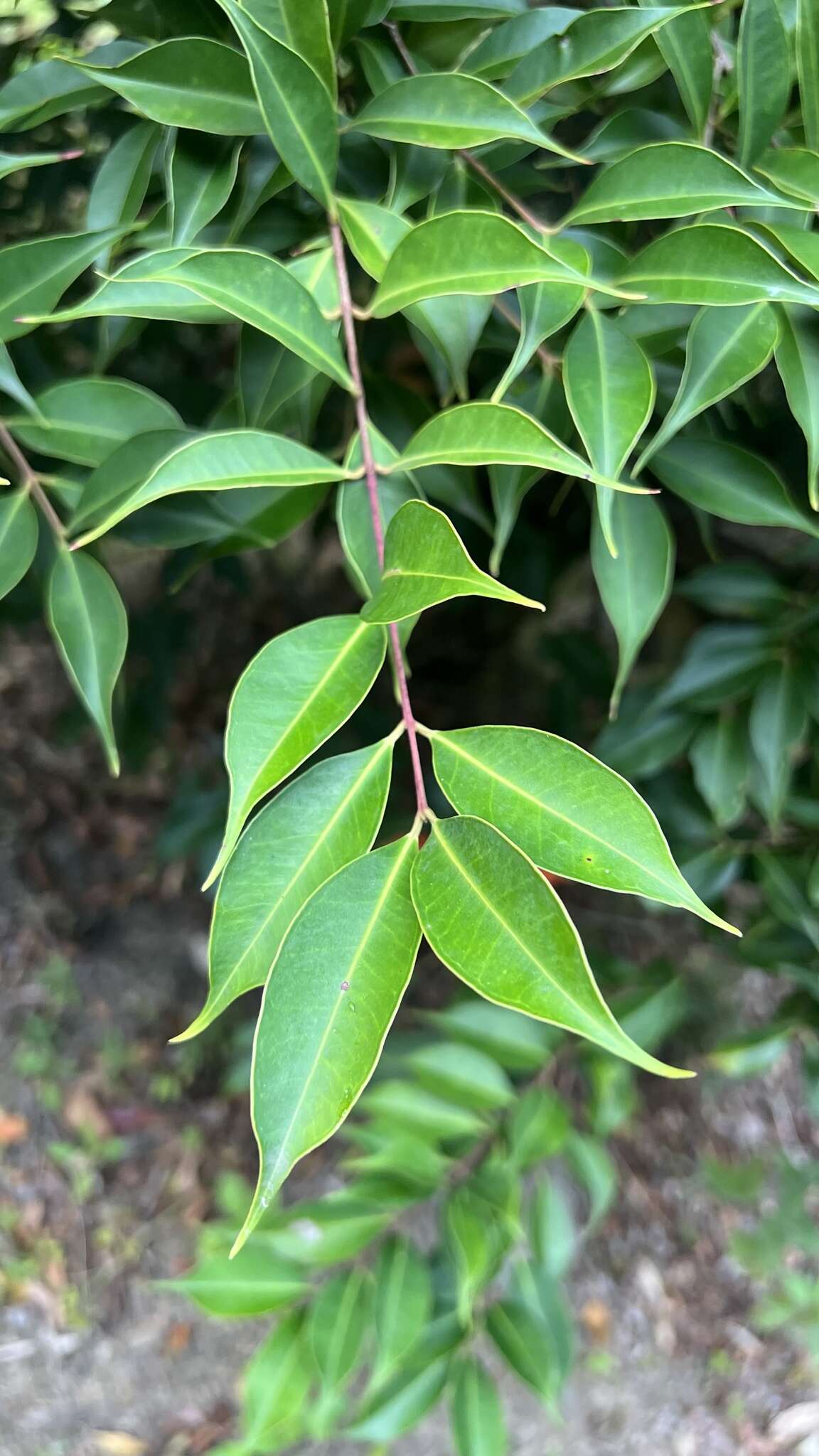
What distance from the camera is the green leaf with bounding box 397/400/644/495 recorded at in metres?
0.35

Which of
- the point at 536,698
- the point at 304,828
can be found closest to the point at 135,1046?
the point at 536,698

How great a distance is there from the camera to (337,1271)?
0.90 meters

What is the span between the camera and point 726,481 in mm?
574

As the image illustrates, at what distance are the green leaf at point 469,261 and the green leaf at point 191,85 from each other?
0.38 ft

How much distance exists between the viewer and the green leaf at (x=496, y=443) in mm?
352

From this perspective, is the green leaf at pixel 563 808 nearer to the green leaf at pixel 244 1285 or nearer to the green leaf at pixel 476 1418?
the green leaf at pixel 244 1285

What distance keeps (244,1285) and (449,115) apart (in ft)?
2.97

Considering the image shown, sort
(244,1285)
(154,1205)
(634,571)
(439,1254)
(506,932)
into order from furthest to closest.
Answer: (154,1205) → (439,1254) → (244,1285) → (634,571) → (506,932)

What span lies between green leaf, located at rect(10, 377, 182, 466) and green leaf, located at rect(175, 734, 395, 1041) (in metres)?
0.27

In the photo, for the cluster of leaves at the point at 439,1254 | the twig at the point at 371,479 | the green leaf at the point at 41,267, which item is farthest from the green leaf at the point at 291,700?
the cluster of leaves at the point at 439,1254

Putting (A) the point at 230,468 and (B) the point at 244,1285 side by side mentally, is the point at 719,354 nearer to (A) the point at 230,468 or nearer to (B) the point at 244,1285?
(A) the point at 230,468

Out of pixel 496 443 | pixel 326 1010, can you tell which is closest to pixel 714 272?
pixel 496 443

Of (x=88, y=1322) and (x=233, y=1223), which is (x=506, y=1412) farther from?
(x=88, y=1322)

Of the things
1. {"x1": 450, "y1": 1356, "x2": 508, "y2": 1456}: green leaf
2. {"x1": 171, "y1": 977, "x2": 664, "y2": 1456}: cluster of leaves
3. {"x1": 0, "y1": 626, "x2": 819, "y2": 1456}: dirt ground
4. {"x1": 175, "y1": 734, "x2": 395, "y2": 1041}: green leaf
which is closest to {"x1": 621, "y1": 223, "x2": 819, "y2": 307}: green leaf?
{"x1": 175, "y1": 734, "x2": 395, "y2": 1041}: green leaf
